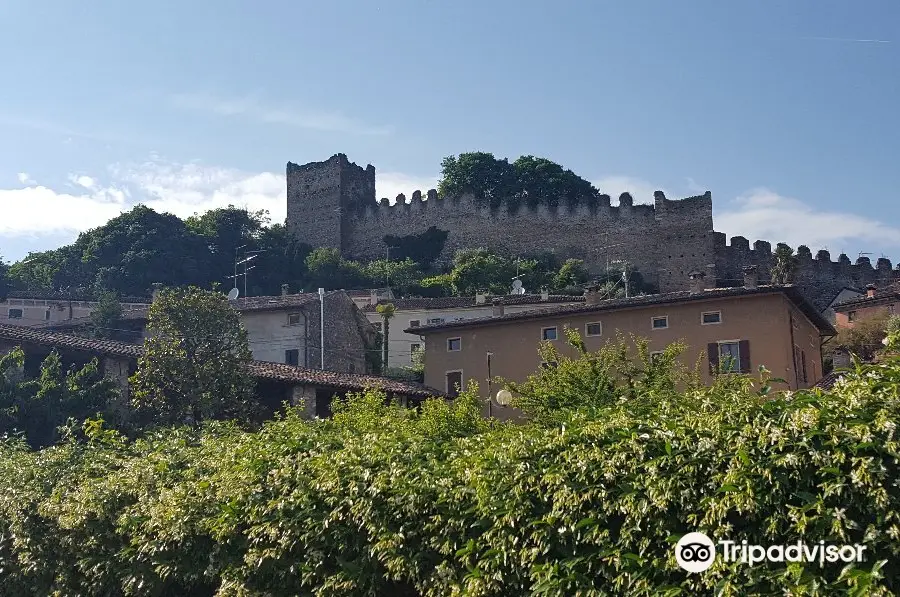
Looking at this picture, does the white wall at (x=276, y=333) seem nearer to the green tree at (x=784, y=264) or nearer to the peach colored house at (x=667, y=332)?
the peach colored house at (x=667, y=332)

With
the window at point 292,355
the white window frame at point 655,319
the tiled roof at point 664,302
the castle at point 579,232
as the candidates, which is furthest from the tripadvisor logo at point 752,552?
the castle at point 579,232

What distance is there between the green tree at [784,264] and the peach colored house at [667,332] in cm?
3177

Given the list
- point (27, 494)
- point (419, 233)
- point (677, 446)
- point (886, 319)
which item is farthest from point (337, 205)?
point (677, 446)

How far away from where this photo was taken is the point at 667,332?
3256 cm

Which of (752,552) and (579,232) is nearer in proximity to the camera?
(752,552)

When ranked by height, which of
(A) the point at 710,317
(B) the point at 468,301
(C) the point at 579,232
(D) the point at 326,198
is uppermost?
(D) the point at 326,198

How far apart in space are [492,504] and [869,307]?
50.5 meters

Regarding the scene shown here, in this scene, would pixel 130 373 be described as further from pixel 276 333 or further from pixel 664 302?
pixel 664 302

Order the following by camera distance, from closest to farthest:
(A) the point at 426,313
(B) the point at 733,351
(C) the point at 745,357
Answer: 1. (C) the point at 745,357
2. (B) the point at 733,351
3. (A) the point at 426,313

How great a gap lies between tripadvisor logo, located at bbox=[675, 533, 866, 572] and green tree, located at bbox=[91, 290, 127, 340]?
39730 mm

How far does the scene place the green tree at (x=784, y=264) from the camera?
69312 millimetres

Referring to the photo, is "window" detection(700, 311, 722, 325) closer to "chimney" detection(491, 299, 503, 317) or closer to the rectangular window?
the rectangular window

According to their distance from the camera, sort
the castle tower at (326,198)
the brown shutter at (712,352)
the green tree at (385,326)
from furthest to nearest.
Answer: the castle tower at (326,198), the green tree at (385,326), the brown shutter at (712,352)

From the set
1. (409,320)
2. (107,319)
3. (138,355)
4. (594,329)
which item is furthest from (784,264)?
(138,355)
